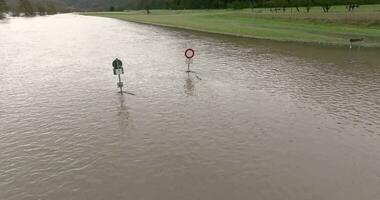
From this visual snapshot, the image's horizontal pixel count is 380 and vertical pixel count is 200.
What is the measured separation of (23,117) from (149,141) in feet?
22.1

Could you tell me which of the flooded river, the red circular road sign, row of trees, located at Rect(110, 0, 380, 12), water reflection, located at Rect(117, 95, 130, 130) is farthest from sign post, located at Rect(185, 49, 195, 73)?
row of trees, located at Rect(110, 0, 380, 12)

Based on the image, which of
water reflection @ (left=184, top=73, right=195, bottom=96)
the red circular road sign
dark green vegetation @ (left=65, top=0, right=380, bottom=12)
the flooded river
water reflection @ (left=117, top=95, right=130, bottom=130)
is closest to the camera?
the flooded river

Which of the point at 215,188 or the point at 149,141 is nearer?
the point at 215,188

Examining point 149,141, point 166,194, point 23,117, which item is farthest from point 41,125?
point 166,194

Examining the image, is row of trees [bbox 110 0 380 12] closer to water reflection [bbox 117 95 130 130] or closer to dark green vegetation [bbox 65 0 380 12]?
dark green vegetation [bbox 65 0 380 12]

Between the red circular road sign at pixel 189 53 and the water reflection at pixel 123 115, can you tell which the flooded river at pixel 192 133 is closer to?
the water reflection at pixel 123 115

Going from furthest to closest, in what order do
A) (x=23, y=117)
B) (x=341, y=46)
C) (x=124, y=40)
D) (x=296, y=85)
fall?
(x=124, y=40), (x=341, y=46), (x=296, y=85), (x=23, y=117)

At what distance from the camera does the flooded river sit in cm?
1101

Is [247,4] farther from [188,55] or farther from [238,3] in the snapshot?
[188,55]

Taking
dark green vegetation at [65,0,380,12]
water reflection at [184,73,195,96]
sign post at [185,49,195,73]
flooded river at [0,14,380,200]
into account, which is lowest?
flooded river at [0,14,380,200]

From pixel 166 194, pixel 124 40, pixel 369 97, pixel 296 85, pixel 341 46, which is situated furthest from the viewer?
pixel 124 40

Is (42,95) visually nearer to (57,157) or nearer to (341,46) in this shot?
(57,157)

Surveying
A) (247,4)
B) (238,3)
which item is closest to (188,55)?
(238,3)

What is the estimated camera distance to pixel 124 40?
47.9 metres
